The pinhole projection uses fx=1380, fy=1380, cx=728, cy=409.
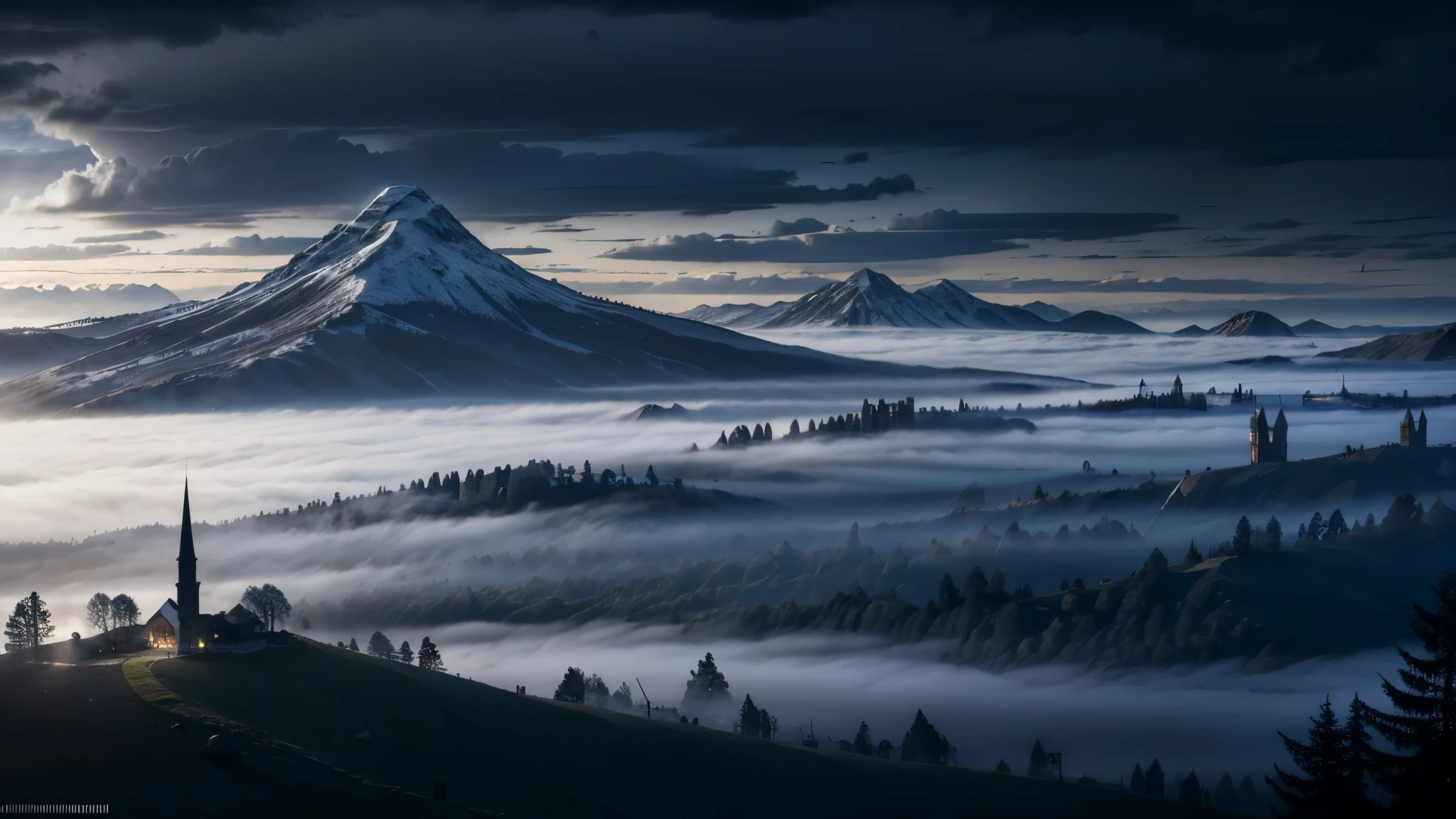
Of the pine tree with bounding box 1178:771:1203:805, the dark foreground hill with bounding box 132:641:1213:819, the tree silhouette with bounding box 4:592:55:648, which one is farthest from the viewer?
the pine tree with bounding box 1178:771:1203:805

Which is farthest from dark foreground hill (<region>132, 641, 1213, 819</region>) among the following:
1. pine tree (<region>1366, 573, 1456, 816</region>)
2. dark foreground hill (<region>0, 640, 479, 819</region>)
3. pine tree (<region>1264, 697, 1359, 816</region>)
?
pine tree (<region>1366, 573, 1456, 816</region>)

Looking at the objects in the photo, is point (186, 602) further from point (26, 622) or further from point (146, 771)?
point (146, 771)

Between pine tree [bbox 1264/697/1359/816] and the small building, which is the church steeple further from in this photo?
pine tree [bbox 1264/697/1359/816]

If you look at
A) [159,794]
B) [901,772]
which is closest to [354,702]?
[159,794]

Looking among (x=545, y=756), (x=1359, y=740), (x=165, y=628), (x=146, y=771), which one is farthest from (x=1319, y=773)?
(x=165, y=628)

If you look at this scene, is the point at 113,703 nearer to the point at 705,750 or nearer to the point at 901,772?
the point at 705,750

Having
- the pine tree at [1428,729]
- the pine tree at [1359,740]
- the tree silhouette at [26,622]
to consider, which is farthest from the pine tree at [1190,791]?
the tree silhouette at [26,622]

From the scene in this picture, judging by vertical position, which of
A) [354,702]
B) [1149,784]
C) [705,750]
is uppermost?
[354,702]
